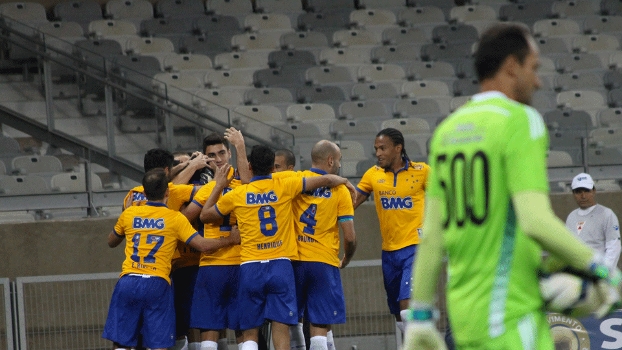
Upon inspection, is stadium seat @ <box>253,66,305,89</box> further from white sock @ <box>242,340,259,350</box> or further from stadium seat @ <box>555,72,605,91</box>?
white sock @ <box>242,340,259,350</box>

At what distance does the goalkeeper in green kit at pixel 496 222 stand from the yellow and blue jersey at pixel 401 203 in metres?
5.21

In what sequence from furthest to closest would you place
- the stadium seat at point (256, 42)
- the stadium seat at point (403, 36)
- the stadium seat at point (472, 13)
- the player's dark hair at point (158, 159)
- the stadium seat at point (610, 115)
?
the stadium seat at point (472, 13) < the stadium seat at point (403, 36) < the stadium seat at point (256, 42) < the stadium seat at point (610, 115) < the player's dark hair at point (158, 159)

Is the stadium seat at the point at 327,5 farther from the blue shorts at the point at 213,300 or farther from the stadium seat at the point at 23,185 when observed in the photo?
the blue shorts at the point at 213,300

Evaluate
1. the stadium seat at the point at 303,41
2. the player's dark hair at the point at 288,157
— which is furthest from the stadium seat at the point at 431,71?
the player's dark hair at the point at 288,157

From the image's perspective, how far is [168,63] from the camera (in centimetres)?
1476

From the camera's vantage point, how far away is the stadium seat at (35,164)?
10.2 meters

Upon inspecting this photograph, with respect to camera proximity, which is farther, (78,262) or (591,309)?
(78,262)

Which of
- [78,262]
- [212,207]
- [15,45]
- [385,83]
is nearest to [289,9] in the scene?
[385,83]

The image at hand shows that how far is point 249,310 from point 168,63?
7.93m

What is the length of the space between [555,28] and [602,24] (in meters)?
0.87

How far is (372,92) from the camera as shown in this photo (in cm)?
1476

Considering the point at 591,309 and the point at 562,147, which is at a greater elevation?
the point at 562,147

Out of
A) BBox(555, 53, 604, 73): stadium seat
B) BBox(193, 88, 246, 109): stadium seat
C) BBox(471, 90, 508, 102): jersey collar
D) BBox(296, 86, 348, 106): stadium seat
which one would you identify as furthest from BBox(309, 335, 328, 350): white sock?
BBox(555, 53, 604, 73): stadium seat

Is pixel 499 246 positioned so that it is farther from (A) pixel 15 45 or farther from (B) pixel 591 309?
(A) pixel 15 45
